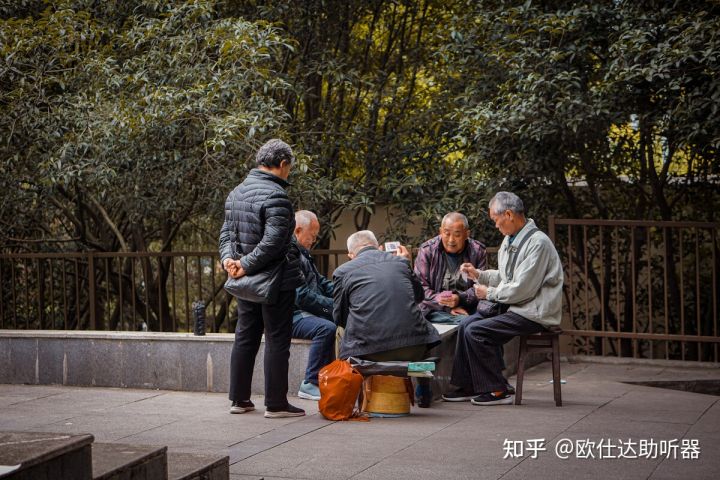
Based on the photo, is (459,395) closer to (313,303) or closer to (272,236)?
(313,303)

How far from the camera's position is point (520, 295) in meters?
7.52

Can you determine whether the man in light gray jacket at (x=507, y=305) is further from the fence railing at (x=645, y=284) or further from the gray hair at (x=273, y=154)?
the fence railing at (x=645, y=284)

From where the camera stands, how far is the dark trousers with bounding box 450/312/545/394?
7.57m

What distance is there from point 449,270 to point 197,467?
13.8 ft

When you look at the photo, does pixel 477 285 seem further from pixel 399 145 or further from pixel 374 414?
pixel 399 145

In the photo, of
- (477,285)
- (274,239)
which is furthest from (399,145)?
(274,239)

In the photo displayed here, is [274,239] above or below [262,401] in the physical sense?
above

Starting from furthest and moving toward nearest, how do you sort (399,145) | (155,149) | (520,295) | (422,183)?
(399,145), (422,183), (155,149), (520,295)

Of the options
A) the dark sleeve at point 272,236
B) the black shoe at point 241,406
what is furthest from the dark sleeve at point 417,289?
the black shoe at point 241,406

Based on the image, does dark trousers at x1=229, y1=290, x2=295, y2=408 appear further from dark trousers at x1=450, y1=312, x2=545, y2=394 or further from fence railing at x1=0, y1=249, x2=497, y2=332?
fence railing at x1=0, y1=249, x2=497, y2=332

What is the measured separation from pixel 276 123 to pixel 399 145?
303cm

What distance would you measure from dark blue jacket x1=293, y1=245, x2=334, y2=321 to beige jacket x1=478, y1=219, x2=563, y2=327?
148 cm

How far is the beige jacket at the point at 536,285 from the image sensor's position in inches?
295

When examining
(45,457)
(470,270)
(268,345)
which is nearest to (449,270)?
(470,270)
